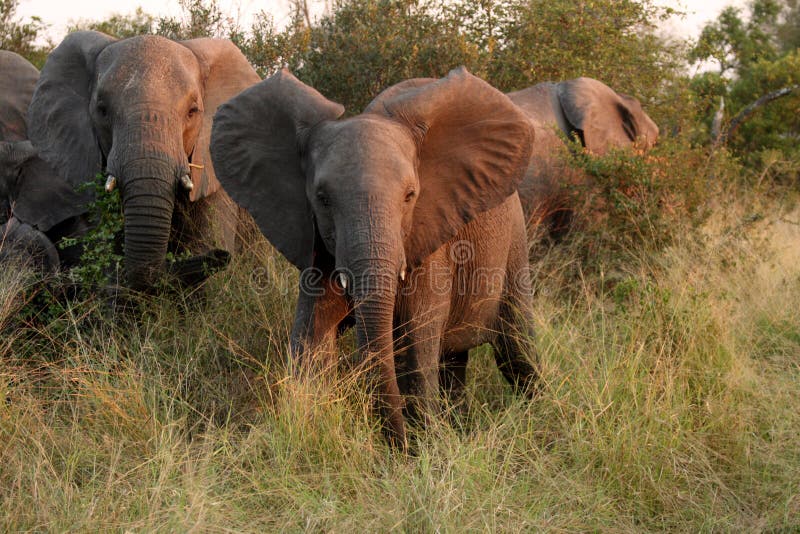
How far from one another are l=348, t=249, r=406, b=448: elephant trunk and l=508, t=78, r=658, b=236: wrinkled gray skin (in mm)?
3648

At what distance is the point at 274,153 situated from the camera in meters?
5.20

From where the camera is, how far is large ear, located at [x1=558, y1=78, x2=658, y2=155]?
9398mm

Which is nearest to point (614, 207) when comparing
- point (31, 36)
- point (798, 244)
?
point (798, 244)

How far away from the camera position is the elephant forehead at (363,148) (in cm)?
458

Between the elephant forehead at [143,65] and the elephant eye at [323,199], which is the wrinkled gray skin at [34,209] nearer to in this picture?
the elephant forehead at [143,65]

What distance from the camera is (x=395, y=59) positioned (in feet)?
30.0

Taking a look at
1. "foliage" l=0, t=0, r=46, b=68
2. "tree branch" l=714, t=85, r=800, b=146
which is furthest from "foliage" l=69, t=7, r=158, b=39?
"tree branch" l=714, t=85, r=800, b=146

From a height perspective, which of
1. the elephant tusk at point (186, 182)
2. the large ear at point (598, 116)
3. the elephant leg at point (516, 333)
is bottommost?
the elephant leg at point (516, 333)

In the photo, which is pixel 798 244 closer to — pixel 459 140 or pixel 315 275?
pixel 459 140

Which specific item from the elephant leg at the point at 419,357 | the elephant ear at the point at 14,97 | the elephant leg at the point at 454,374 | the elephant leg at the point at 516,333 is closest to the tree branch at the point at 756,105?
the elephant leg at the point at 516,333

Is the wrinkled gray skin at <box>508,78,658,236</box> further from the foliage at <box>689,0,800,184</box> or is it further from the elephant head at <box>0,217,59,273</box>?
the elephant head at <box>0,217,59,273</box>

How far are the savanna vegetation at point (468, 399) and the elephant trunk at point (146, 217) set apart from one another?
24cm

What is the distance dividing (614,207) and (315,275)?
3.89m

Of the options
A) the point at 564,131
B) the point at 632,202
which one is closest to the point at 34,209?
the point at 632,202
